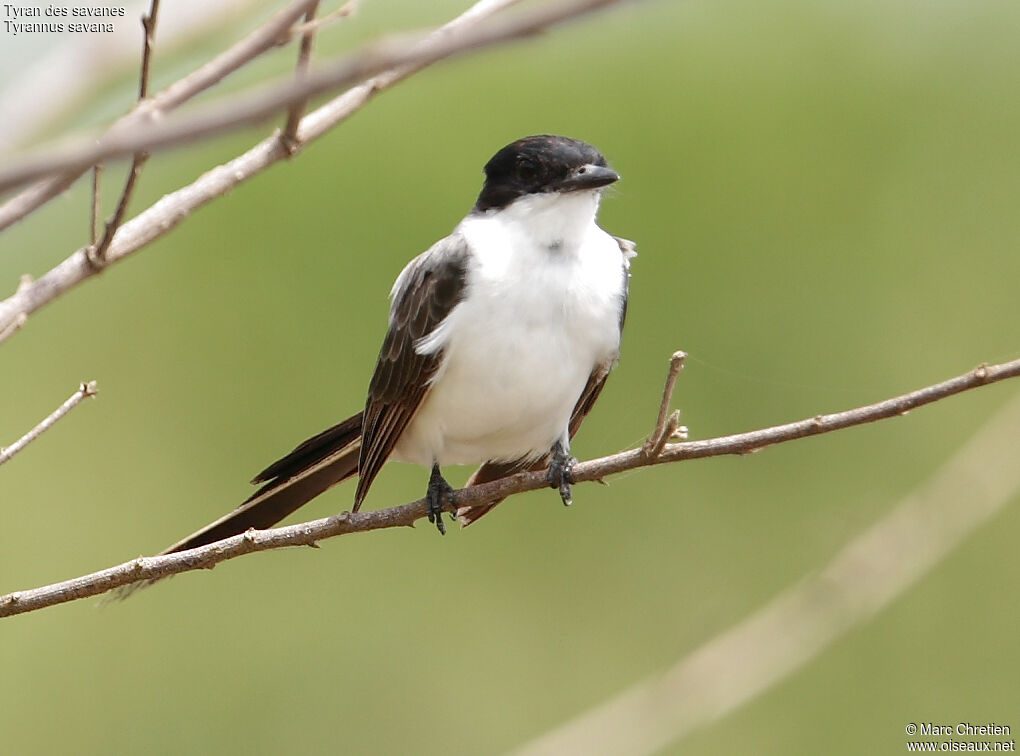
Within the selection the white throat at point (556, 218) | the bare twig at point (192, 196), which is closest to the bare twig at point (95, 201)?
the bare twig at point (192, 196)

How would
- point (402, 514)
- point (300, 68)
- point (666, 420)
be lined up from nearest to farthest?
1. point (300, 68)
2. point (666, 420)
3. point (402, 514)

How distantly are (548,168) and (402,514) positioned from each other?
1264 millimetres

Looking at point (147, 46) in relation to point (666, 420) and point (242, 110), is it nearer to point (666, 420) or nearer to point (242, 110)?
point (242, 110)

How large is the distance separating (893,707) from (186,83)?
6189 millimetres

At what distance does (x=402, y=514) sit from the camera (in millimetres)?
3203

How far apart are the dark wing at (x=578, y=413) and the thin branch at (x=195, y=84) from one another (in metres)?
2.47

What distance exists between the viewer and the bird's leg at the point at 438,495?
376cm

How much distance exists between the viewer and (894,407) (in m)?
2.52

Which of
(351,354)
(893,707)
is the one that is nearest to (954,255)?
(893,707)

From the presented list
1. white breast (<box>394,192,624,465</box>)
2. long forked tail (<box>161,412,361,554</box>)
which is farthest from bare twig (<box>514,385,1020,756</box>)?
long forked tail (<box>161,412,361,554</box>)

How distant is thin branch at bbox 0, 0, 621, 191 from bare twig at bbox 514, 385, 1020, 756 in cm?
213

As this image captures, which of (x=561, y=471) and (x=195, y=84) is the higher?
(x=195, y=84)

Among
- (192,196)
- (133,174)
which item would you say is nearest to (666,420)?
(192,196)

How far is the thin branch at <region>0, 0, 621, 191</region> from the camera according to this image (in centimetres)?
105
